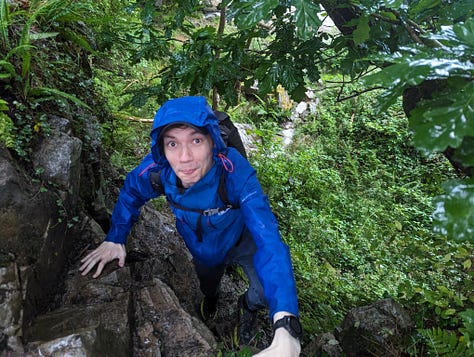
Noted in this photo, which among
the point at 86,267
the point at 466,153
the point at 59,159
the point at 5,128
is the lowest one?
the point at 86,267

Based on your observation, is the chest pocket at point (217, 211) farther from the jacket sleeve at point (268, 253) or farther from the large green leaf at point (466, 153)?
the large green leaf at point (466, 153)

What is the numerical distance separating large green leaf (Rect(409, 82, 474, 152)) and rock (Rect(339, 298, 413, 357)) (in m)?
2.92

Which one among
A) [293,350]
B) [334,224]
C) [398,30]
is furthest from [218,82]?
[334,224]

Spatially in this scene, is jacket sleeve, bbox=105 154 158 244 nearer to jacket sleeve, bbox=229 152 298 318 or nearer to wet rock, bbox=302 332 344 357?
jacket sleeve, bbox=229 152 298 318

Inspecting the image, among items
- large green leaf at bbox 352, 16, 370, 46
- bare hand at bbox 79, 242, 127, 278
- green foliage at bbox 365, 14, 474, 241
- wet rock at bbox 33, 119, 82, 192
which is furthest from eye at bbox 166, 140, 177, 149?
green foliage at bbox 365, 14, 474, 241

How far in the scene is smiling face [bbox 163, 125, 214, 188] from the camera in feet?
8.18

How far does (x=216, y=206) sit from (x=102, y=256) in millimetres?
1016

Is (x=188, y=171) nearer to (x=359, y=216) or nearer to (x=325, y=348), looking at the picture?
(x=325, y=348)

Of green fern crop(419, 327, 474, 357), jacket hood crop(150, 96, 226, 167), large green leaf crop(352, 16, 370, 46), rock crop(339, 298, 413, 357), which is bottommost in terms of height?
rock crop(339, 298, 413, 357)

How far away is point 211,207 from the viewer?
108 inches

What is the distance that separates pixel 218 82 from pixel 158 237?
6.31 ft

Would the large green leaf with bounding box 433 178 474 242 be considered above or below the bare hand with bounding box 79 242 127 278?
above

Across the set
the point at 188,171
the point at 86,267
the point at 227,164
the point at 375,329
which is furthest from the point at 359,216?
the point at 86,267

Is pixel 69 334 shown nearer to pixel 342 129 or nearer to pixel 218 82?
pixel 218 82
